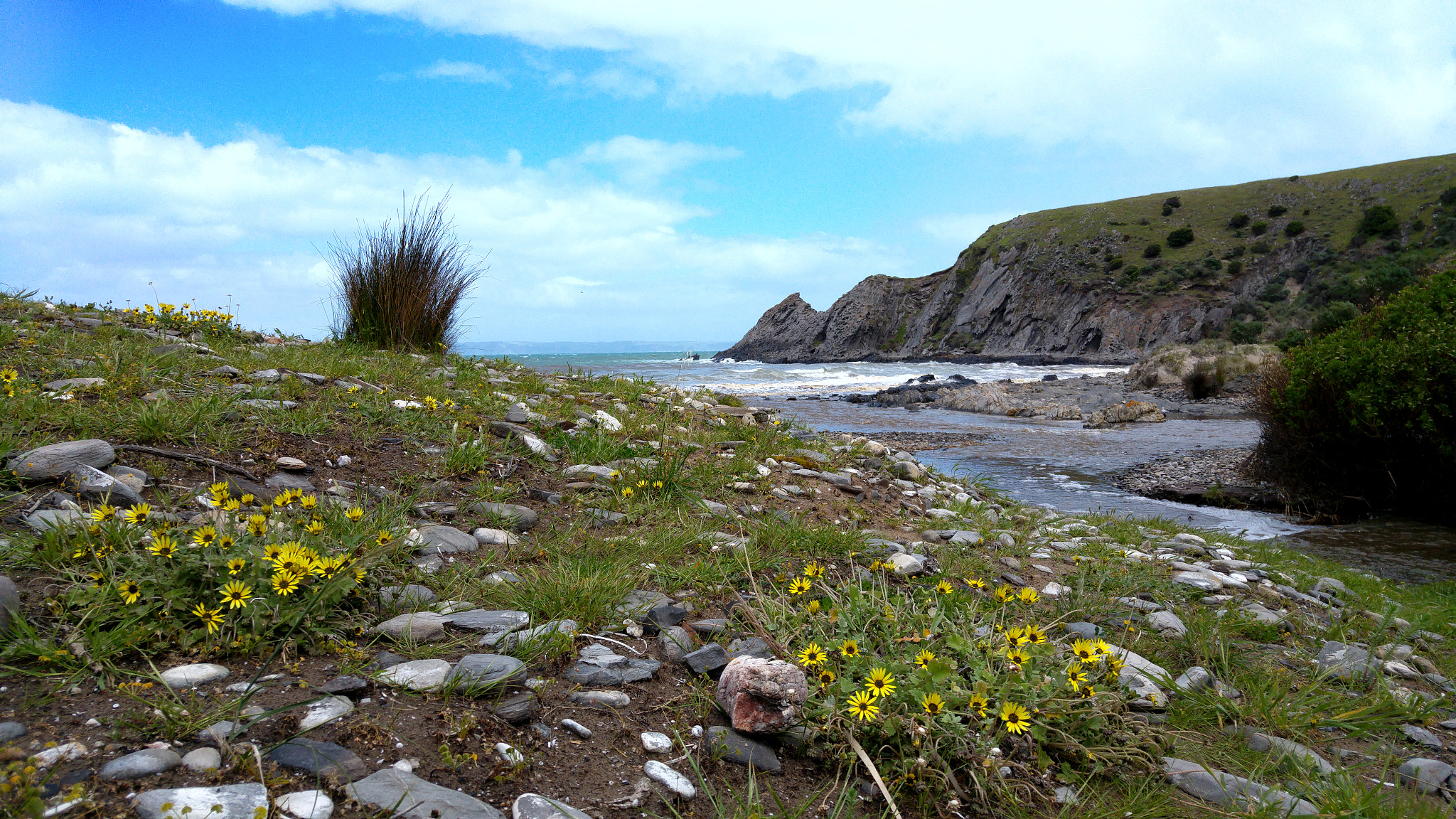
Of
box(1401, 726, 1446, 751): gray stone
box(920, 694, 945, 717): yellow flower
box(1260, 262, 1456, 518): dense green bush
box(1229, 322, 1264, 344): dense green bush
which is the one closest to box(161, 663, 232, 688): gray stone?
box(920, 694, 945, 717): yellow flower

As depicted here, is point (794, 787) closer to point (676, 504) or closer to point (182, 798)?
point (182, 798)

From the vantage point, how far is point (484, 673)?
175 cm

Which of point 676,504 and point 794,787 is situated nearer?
point 794,787

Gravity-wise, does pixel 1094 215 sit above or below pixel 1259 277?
above

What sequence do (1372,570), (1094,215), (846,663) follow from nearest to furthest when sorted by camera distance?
(846,663) < (1372,570) < (1094,215)

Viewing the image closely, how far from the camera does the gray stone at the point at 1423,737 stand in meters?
2.13

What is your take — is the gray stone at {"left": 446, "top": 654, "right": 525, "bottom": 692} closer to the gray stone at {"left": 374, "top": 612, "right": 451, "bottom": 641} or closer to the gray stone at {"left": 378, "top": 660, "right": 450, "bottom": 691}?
the gray stone at {"left": 378, "top": 660, "right": 450, "bottom": 691}

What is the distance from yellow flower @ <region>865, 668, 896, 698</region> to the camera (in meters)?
1.67

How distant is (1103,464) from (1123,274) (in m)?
52.0

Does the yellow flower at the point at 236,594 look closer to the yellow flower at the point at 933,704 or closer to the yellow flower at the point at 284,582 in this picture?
the yellow flower at the point at 284,582

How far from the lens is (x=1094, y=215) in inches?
2581

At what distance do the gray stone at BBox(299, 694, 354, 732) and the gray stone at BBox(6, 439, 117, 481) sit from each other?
66.7 inches

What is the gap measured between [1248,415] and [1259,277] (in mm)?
42516

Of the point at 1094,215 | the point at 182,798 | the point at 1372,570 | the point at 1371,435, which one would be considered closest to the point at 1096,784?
the point at 182,798
